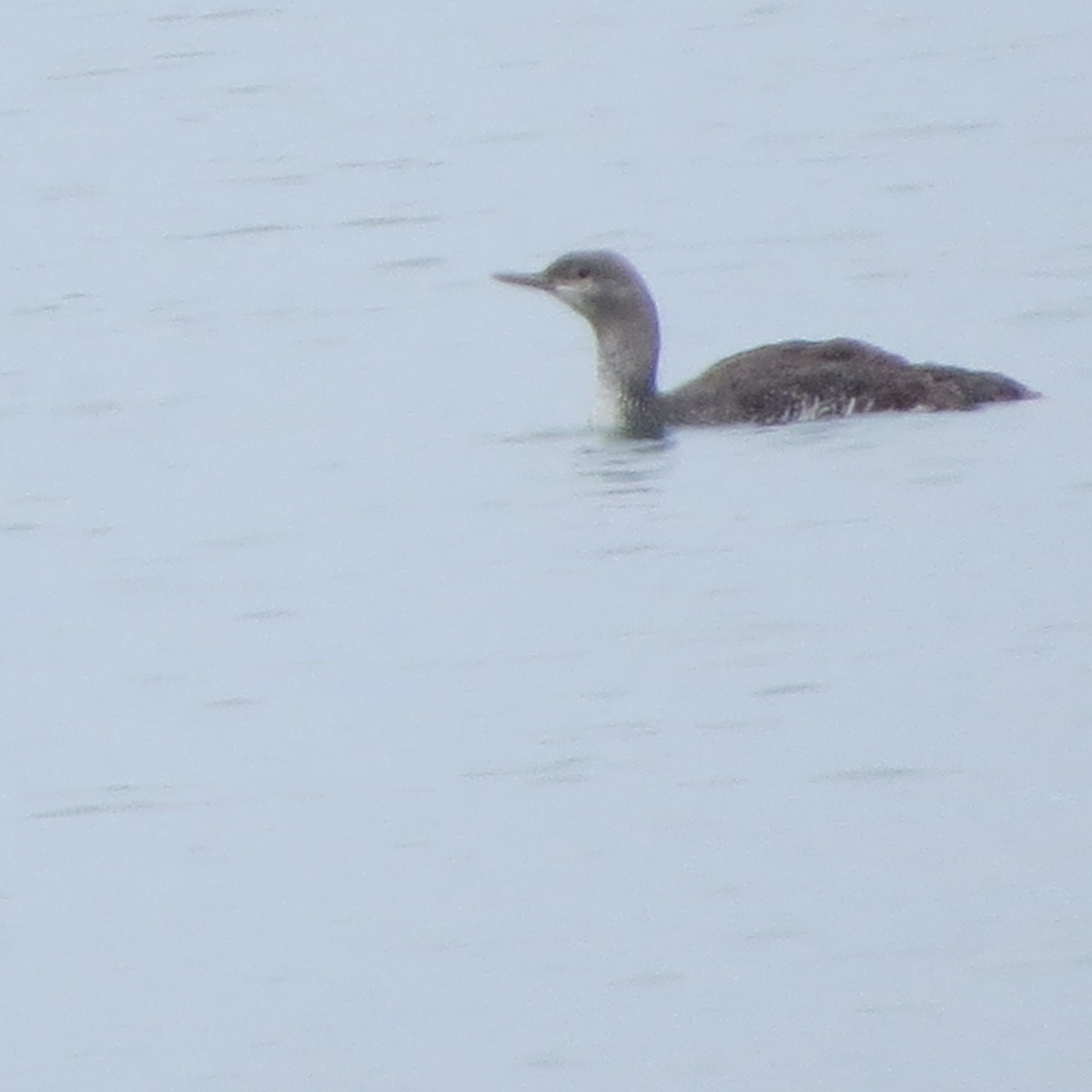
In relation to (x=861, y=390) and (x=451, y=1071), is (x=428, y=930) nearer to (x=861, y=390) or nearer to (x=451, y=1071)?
(x=451, y=1071)

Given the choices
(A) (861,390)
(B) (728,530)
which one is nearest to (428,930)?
(B) (728,530)

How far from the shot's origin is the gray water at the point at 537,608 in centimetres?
873

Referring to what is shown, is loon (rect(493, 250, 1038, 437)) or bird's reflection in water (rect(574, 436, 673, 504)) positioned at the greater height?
loon (rect(493, 250, 1038, 437))

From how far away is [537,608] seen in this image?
38.6ft

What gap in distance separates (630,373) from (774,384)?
2.04 ft

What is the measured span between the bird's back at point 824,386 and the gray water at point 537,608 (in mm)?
84

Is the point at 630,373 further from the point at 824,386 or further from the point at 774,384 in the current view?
the point at 824,386

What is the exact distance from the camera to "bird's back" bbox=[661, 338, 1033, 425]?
13.4 meters

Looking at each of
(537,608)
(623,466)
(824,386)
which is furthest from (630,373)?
(537,608)

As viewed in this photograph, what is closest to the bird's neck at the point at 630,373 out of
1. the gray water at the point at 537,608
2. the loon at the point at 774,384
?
the loon at the point at 774,384

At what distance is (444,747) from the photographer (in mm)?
10375

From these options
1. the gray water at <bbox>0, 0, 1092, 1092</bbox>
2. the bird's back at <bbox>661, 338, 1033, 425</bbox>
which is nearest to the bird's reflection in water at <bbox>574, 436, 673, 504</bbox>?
the gray water at <bbox>0, 0, 1092, 1092</bbox>

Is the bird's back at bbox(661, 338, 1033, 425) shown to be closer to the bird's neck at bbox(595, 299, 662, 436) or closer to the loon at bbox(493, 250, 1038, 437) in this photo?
the loon at bbox(493, 250, 1038, 437)

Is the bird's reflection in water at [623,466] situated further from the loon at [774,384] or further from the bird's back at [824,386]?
the bird's back at [824,386]
